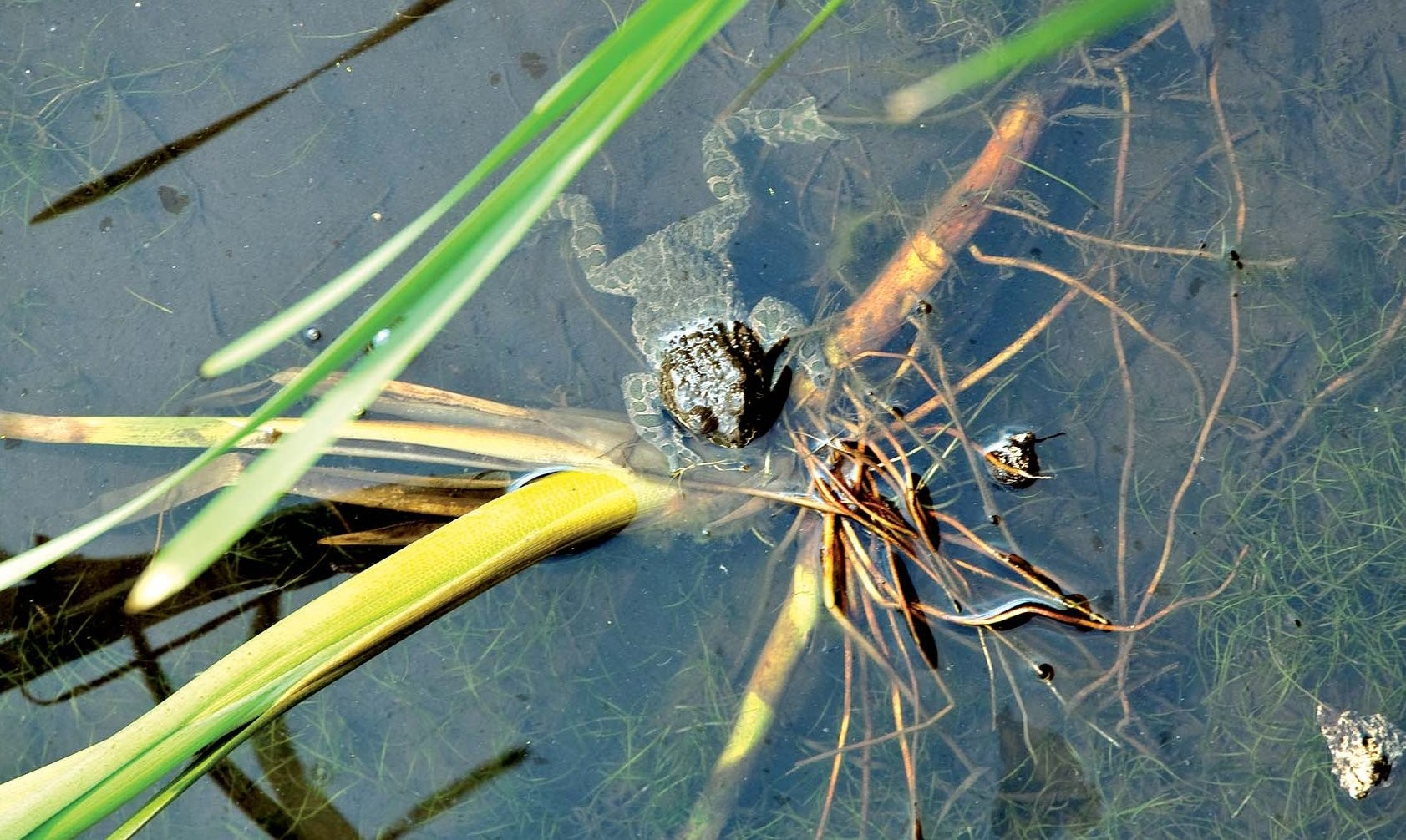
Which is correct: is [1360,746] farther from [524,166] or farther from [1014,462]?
[524,166]

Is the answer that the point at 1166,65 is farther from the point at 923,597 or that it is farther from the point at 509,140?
the point at 509,140

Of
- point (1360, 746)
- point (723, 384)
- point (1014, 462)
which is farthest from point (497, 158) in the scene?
point (1360, 746)

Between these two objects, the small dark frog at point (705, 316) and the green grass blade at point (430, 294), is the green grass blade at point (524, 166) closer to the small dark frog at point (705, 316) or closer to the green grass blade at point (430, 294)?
the green grass blade at point (430, 294)

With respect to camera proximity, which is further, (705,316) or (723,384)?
(705,316)

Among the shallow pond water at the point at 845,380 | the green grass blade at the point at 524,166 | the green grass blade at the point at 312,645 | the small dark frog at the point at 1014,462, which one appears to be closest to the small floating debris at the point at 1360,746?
the shallow pond water at the point at 845,380

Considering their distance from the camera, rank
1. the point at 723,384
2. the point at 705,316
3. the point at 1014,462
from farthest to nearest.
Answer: the point at 705,316, the point at 1014,462, the point at 723,384

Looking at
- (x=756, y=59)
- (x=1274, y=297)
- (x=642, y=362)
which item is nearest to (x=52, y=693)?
(x=642, y=362)
